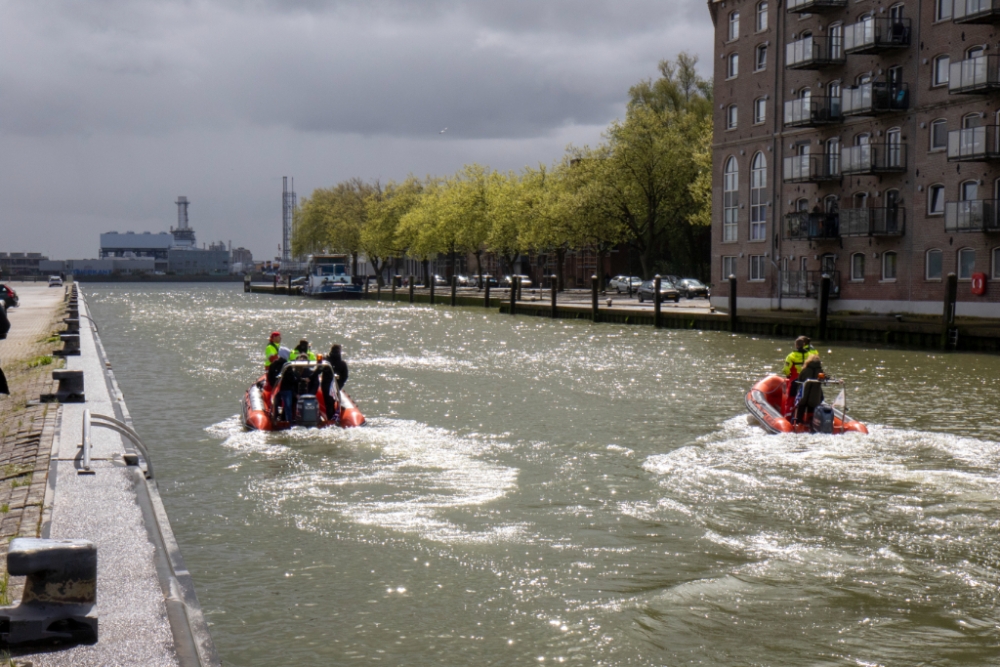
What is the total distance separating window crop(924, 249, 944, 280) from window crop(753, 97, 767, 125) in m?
13.5

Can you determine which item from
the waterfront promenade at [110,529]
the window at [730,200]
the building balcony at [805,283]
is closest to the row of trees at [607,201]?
the window at [730,200]

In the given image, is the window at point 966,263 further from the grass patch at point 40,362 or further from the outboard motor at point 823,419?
the grass patch at point 40,362

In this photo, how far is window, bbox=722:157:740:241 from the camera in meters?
57.7

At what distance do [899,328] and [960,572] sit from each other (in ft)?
99.0

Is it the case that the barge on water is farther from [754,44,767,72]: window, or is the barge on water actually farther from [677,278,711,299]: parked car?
[754,44,767,72]: window

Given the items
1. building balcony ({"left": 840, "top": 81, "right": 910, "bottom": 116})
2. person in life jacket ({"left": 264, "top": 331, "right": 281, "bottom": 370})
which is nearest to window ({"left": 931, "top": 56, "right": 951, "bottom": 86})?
building balcony ({"left": 840, "top": 81, "right": 910, "bottom": 116})

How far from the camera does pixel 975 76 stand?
42.0 metres

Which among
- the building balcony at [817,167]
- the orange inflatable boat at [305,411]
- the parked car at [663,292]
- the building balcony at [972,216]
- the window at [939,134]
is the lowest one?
the orange inflatable boat at [305,411]

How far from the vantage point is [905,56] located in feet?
153

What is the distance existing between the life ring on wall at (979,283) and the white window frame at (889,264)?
503 cm

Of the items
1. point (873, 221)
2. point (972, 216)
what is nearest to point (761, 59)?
point (873, 221)

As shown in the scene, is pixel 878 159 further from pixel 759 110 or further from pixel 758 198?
pixel 759 110

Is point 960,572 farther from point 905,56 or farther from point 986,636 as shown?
point 905,56

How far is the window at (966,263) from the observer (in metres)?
43.3
